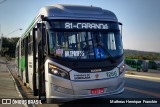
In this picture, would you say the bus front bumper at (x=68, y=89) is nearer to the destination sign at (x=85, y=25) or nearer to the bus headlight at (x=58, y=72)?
the bus headlight at (x=58, y=72)

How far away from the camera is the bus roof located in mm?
9672

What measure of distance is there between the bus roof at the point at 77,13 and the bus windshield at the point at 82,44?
0.54m

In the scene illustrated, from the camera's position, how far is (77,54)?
9.38 m

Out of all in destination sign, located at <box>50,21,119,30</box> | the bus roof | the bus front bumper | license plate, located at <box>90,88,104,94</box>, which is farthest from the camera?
the bus roof

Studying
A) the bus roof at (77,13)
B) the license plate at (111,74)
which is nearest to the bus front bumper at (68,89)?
the license plate at (111,74)

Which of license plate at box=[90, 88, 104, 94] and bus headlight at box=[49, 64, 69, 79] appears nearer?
bus headlight at box=[49, 64, 69, 79]

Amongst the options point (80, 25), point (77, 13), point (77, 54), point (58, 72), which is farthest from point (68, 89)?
point (77, 13)

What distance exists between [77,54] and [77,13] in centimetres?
141

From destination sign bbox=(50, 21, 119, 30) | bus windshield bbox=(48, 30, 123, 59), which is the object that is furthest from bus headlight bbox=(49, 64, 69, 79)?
destination sign bbox=(50, 21, 119, 30)

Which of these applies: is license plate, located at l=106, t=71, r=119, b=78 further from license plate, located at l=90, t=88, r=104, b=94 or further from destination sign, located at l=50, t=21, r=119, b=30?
destination sign, located at l=50, t=21, r=119, b=30

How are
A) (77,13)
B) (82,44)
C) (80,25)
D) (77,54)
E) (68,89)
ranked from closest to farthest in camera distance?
(68,89) → (77,54) → (82,44) → (80,25) → (77,13)

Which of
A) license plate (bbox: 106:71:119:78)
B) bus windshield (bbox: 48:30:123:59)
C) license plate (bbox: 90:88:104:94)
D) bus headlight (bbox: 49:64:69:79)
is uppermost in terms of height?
bus windshield (bbox: 48:30:123:59)

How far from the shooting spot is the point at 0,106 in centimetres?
1052

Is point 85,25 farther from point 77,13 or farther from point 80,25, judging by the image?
point 77,13
